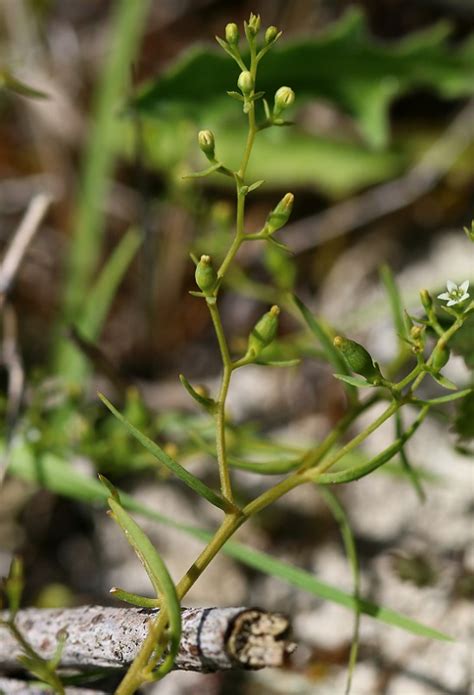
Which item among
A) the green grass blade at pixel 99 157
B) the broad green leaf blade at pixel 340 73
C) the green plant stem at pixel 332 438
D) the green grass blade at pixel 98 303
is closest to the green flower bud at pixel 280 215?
the green plant stem at pixel 332 438

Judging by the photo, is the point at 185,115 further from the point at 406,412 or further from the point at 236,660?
the point at 236,660

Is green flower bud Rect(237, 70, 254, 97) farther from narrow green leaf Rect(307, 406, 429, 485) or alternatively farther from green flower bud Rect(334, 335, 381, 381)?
narrow green leaf Rect(307, 406, 429, 485)

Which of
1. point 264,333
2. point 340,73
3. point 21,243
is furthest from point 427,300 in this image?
point 340,73

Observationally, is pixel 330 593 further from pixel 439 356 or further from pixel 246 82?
pixel 246 82

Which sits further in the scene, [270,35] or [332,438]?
[332,438]

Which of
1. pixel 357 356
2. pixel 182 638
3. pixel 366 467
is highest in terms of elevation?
pixel 357 356

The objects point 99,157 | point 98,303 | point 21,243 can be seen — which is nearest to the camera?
point 21,243

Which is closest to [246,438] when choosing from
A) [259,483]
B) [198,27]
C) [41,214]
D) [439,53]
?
[259,483]
